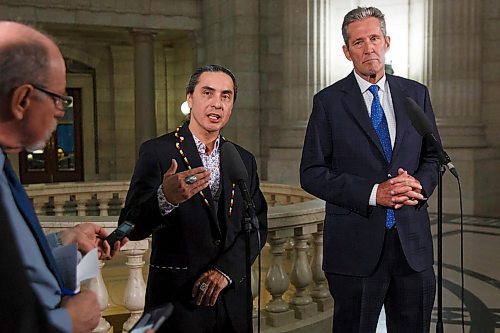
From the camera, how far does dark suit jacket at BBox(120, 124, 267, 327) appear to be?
2.37 m

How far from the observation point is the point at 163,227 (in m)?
2.36

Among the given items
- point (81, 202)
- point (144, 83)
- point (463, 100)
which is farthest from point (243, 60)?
point (81, 202)

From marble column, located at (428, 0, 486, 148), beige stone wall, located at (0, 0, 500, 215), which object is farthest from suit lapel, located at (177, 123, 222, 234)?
marble column, located at (428, 0, 486, 148)

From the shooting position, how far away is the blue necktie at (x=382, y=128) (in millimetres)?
2559

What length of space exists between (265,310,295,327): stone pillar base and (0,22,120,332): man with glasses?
2842 mm

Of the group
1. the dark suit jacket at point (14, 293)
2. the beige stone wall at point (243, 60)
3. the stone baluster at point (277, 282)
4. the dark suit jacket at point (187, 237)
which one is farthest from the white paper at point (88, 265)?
the beige stone wall at point (243, 60)

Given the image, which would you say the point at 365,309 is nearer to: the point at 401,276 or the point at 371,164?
the point at 401,276

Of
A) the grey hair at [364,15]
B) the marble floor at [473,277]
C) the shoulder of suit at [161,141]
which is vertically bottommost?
the marble floor at [473,277]

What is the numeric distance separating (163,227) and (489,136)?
10.4 metres

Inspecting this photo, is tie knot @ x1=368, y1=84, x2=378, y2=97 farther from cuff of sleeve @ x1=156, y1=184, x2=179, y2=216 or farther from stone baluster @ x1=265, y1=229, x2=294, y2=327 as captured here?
stone baluster @ x1=265, y1=229, x2=294, y2=327

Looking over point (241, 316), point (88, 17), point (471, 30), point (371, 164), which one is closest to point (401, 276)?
point (371, 164)

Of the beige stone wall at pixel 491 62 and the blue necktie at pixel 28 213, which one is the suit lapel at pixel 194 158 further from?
the beige stone wall at pixel 491 62

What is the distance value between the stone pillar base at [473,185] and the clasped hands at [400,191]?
337 inches

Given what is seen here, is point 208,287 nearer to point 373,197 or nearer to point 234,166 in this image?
point 234,166
